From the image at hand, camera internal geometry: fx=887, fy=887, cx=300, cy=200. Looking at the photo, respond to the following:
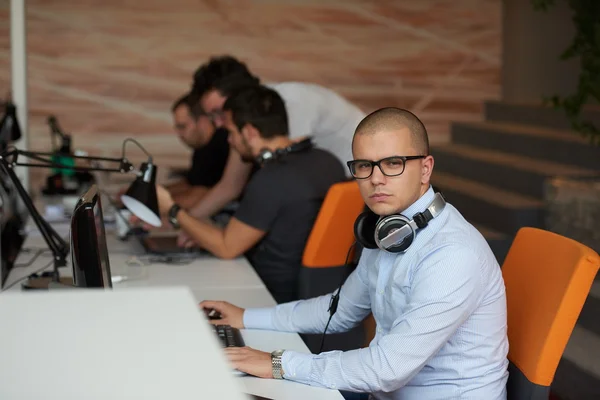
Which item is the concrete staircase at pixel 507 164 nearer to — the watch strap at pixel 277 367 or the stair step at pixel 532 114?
the stair step at pixel 532 114

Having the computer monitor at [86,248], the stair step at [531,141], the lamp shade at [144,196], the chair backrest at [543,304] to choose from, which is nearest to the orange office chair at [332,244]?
the lamp shade at [144,196]

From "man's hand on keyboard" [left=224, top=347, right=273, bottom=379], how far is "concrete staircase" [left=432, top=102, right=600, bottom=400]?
190cm

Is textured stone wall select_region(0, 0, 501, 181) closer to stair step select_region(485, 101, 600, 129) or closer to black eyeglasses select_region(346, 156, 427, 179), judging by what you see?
stair step select_region(485, 101, 600, 129)

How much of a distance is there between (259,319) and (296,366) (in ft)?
1.51

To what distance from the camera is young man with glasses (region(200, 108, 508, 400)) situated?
1.78 meters

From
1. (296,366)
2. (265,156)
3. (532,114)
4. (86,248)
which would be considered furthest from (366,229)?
(532,114)

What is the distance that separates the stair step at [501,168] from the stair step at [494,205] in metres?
0.06

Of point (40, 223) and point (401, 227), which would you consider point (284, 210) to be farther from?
point (401, 227)

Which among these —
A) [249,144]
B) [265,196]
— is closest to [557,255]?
[265,196]

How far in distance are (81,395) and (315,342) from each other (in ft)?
6.33

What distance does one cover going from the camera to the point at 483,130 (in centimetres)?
621

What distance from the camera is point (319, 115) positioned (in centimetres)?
410

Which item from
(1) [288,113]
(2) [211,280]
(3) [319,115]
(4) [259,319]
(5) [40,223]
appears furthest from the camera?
(3) [319,115]

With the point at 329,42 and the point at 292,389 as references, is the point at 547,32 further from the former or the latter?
the point at 292,389
